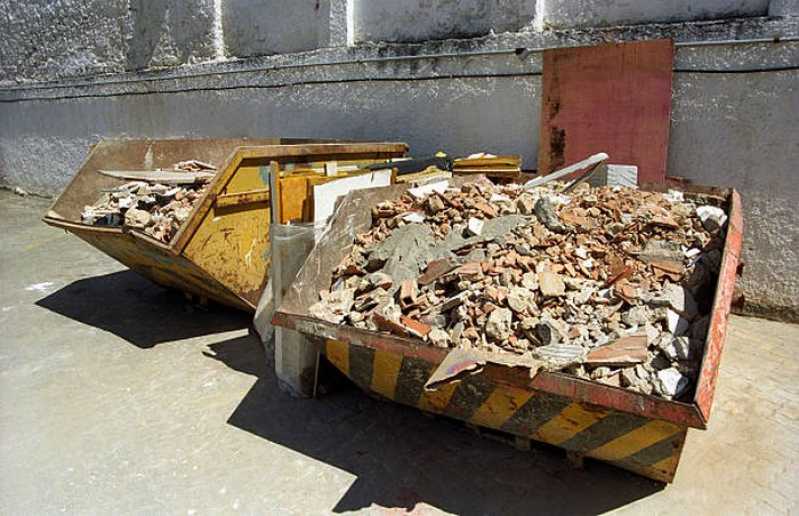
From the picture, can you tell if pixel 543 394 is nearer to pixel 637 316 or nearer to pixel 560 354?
pixel 560 354

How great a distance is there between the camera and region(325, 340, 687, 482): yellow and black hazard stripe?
7.55 ft

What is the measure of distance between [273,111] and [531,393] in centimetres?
616

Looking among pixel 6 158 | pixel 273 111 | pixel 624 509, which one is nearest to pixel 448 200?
pixel 624 509

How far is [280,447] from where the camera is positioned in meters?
3.14

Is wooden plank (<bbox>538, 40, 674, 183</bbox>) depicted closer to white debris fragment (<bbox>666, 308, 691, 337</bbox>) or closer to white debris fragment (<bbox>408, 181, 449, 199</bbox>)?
white debris fragment (<bbox>408, 181, 449, 199</bbox>)

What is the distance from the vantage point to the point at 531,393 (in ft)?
7.80

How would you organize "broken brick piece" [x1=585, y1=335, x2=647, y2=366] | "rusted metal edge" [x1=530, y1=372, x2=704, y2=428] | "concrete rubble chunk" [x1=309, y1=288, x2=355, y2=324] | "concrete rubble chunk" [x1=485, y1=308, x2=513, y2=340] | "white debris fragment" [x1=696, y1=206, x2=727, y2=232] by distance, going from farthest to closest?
"white debris fragment" [x1=696, y1=206, x2=727, y2=232] → "concrete rubble chunk" [x1=309, y1=288, x2=355, y2=324] → "concrete rubble chunk" [x1=485, y1=308, x2=513, y2=340] → "broken brick piece" [x1=585, y1=335, x2=647, y2=366] → "rusted metal edge" [x1=530, y1=372, x2=704, y2=428]

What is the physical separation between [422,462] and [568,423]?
0.87 metres

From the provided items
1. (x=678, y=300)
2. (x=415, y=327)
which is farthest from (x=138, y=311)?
(x=678, y=300)

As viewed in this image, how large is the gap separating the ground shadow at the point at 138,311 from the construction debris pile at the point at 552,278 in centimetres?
212

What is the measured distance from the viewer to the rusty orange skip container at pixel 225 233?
4.03 m

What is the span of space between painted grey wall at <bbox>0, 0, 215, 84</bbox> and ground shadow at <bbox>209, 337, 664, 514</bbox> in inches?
260

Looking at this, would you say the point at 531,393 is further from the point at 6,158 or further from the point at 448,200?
the point at 6,158

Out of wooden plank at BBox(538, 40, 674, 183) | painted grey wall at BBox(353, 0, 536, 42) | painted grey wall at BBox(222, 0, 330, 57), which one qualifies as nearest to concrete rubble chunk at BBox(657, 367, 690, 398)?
wooden plank at BBox(538, 40, 674, 183)
